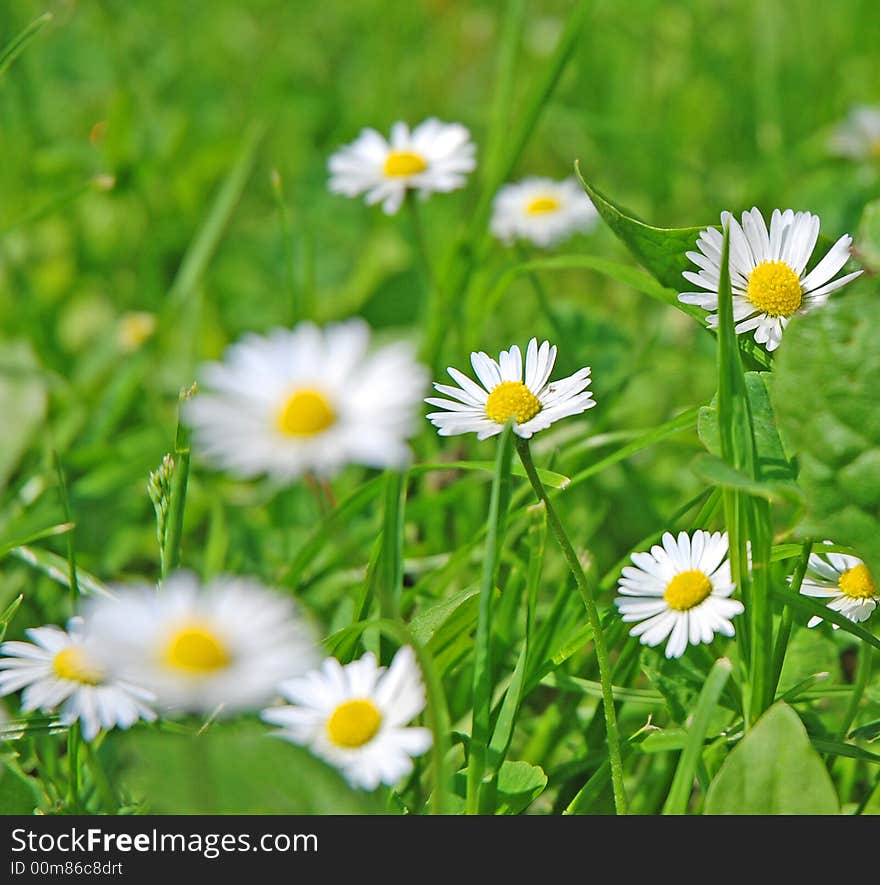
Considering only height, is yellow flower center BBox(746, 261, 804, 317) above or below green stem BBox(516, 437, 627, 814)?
above

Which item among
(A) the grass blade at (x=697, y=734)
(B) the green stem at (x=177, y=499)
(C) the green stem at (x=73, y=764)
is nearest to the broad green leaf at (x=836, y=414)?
(A) the grass blade at (x=697, y=734)

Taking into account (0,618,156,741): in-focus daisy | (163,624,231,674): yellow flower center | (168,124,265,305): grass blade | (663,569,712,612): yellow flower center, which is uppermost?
(168,124,265,305): grass blade

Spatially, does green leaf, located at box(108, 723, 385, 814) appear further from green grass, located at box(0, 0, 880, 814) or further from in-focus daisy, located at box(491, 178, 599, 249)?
in-focus daisy, located at box(491, 178, 599, 249)

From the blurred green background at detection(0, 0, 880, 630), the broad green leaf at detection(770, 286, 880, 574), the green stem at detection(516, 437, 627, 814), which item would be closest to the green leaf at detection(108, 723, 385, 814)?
the green stem at detection(516, 437, 627, 814)

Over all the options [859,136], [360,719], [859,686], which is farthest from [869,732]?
[859,136]

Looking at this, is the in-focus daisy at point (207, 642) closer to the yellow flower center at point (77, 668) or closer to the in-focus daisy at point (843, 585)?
the yellow flower center at point (77, 668)

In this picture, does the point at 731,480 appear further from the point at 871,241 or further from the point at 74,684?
the point at 74,684
